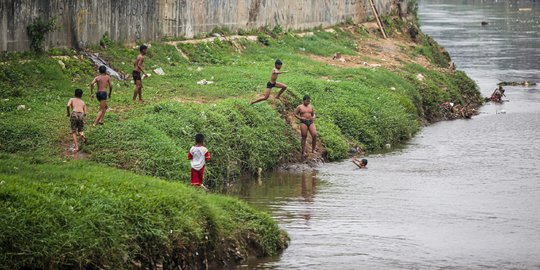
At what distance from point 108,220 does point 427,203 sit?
7.56 meters

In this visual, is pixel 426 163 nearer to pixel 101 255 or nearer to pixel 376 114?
pixel 376 114

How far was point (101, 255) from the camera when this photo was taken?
12.3m

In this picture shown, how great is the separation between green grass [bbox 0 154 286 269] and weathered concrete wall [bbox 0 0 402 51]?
7.58 metres

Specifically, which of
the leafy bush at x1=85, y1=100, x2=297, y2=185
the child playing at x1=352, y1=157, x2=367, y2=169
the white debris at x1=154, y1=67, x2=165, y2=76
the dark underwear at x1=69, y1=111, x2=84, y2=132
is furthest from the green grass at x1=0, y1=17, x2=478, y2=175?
the child playing at x1=352, y1=157, x2=367, y2=169

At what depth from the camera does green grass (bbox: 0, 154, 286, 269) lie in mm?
11945

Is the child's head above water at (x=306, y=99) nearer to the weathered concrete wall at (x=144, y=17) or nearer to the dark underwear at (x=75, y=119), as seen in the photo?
the dark underwear at (x=75, y=119)

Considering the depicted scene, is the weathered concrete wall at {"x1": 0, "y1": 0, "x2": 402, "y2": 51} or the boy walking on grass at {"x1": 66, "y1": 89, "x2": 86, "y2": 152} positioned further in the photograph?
the weathered concrete wall at {"x1": 0, "y1": 0, "x2": 402, "y2": 51}

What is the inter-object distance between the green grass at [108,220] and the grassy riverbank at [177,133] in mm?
20

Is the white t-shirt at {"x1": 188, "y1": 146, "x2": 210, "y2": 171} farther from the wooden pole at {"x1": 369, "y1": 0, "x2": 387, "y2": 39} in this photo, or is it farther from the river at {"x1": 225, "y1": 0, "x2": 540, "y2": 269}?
the wooden pole at {"x1": 369, "y1": 0, "x2": 387, "y2": 39}

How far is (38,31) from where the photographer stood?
22.8 m

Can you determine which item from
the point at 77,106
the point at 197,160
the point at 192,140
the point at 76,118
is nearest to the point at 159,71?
the point at 192,140

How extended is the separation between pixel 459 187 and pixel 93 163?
756 centimetres

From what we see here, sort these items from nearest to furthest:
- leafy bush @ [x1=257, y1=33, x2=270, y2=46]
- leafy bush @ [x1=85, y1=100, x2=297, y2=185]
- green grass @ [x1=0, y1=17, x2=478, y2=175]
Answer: leafy bush @ [x1=85, y1=100, x2=297, y2=185] → green grass @ [x1=0, y1=17, x2=478, y2=175] → leafy bush @ [x1=257, y1=33, x2=270, y2=46]

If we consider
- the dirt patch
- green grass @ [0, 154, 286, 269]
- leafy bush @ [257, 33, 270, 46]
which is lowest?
green grass @ [0, 154, 286, 269]
